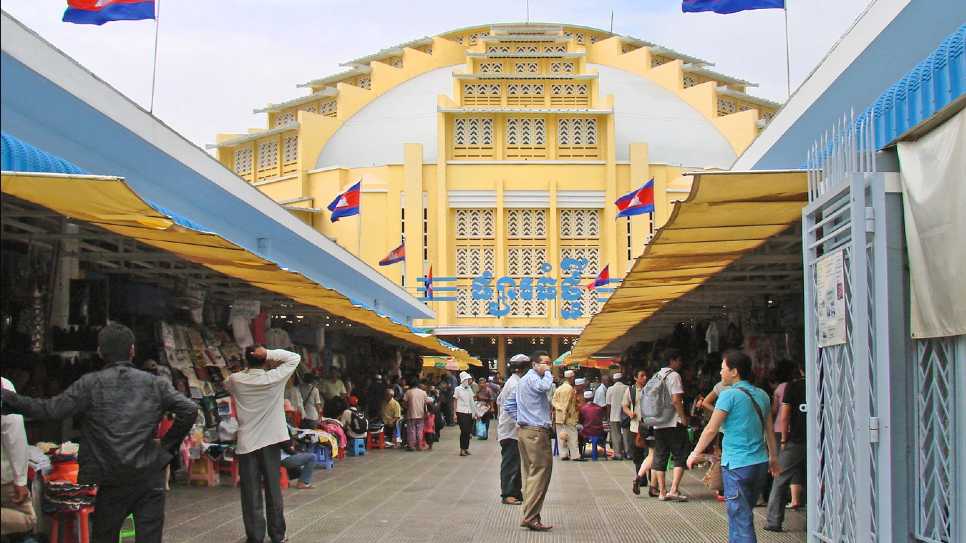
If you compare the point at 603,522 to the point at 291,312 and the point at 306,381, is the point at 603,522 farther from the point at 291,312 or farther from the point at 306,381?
the point at 291,312

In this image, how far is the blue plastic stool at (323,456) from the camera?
46.9 ft

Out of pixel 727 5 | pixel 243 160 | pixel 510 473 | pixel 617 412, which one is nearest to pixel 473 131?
pixel 243 160

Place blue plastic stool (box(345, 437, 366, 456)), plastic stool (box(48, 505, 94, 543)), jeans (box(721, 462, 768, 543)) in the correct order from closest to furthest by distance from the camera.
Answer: jeans (box(721, 462, 768, 543)), plastic stool (box(48, 505, 94, 543)), blue plastic stool (box(345, 437, 366, 456))

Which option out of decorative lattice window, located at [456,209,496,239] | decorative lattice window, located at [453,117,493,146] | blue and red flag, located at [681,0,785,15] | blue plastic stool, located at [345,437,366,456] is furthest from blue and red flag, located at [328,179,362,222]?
blue and red flag, located at [681,0,785,15]

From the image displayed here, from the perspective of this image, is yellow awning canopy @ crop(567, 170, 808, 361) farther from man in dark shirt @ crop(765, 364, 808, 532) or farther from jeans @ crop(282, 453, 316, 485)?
jeans @ crop(282, 453, 316, 485)

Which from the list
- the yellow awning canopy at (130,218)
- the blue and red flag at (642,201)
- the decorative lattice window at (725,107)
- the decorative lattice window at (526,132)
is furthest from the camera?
the decorative lattice window at (725,107)

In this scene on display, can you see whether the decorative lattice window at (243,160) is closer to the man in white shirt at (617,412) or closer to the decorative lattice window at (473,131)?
the decorative lattice window at (473,131)

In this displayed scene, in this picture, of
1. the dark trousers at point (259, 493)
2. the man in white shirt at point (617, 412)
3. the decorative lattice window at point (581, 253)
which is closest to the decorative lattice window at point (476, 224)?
the decorative lattice window at point (581, 253)

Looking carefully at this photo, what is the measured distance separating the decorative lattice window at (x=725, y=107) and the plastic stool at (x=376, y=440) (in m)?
34.1

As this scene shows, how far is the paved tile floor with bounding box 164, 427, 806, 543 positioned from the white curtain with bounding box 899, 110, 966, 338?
3.55m

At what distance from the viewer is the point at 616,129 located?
45.9m

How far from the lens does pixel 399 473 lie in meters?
14.5

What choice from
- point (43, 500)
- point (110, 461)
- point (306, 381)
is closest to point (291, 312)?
point (306, 381)

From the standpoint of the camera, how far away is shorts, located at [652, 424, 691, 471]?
427 inches
